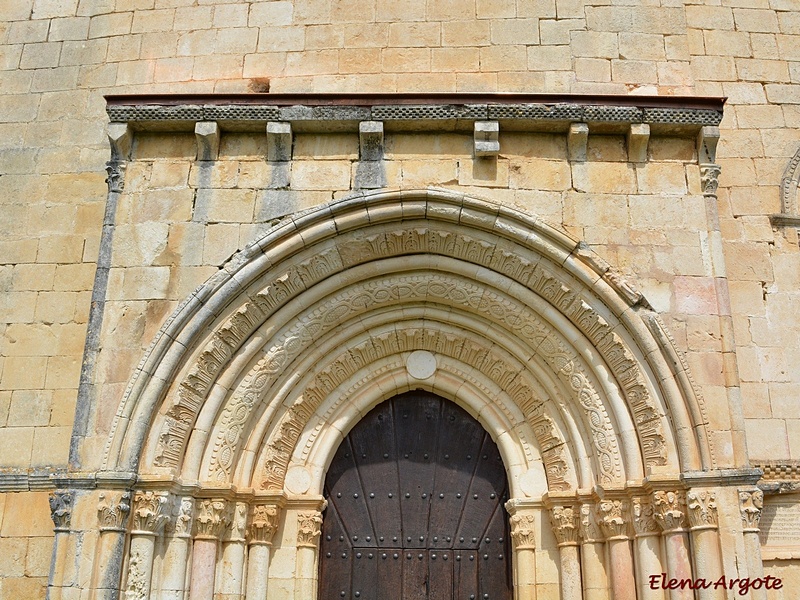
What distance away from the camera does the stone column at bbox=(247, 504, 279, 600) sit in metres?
5.12

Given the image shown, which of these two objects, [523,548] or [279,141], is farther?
[279,141]

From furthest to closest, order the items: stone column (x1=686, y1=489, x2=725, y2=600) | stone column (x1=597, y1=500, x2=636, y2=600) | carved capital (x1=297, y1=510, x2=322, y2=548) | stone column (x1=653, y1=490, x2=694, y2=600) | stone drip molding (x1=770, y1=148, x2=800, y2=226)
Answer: stone drip molding (x1=770, y1=148, x2=800, y2=226) < carved capital (x1=297, y1=510, x2=322, y2=548) < stone column (x1=597, y1=500, x2=636, y2=600) < stone column (x1=653, y1=490, x2=694, y2=600) < stone column (x1=686, y1=489, x2=725, y2=600)

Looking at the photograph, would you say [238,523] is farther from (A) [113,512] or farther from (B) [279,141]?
(B) [279,141]

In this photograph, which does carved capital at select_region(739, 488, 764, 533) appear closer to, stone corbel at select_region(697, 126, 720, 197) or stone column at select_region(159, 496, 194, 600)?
stone corbel at select_region(697, 126, 720, 197)

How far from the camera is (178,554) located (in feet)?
15.8

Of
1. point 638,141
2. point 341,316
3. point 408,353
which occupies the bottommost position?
point 408,353

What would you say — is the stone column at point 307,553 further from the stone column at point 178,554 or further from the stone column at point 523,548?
the stone column at point 523,548

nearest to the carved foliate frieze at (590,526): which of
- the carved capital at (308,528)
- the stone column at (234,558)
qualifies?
the carved capital at (308,528)

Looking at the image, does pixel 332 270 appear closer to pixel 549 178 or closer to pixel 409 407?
pixel 409 407

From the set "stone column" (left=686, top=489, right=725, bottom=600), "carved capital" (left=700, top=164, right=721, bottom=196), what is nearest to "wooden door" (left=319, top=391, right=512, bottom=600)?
"stone column" (left=686, top=489, right=725, bottom=600)

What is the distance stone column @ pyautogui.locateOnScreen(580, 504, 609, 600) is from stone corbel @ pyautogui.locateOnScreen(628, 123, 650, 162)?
2581 mm

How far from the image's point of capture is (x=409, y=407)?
5.84 metres

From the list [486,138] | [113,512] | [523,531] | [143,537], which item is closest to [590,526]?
[523,531]

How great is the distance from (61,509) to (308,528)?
66.2 inches
